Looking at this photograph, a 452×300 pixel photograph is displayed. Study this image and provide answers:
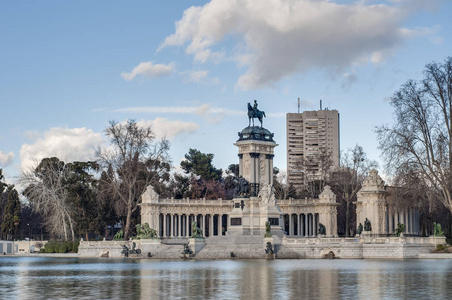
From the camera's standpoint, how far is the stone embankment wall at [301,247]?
6009 centimetres

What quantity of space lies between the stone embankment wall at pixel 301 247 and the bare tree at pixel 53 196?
20155 mm

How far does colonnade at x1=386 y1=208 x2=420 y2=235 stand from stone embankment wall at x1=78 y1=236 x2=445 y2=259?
1269 centimetres

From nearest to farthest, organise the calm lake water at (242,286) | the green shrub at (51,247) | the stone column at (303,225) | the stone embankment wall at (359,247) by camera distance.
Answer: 1. the calm lake water at (242,286)
2. the stone embankment wall at (359,247)
3. the green shrub at (51,247)
4. the stone column at (303,225)

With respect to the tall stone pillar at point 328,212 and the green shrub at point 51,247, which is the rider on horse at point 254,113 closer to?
the tall stone pillar at point 328,212

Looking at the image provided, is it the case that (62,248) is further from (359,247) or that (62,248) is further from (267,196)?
(359,247)

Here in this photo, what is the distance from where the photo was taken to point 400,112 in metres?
63.2

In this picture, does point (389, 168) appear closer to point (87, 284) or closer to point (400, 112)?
point (400, 112)

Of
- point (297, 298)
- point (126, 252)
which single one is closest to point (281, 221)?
point (126, 252)

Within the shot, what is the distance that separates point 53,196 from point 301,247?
35.5m

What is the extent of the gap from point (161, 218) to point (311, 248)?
94.4 feet

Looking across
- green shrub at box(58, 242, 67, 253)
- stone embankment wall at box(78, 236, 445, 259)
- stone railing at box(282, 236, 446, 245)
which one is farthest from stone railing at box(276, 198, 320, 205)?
green shrub at box(58, 242, 67, 253)

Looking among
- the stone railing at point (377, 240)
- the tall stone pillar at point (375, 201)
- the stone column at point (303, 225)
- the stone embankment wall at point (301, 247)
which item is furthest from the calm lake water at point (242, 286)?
the stone column at point (303, 225)

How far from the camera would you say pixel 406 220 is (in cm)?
7794

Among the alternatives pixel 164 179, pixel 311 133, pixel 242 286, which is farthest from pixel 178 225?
pixel 311 133
